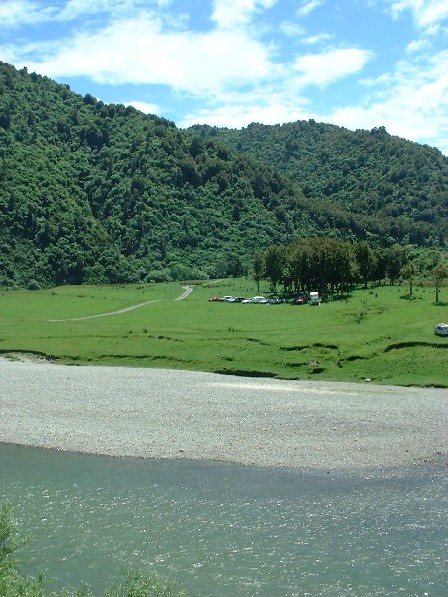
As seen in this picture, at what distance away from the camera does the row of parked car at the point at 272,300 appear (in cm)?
9925

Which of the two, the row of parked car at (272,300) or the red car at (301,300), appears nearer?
the row of parked car at (272,300)

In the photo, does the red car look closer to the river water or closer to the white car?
the white car

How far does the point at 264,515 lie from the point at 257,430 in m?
12.4

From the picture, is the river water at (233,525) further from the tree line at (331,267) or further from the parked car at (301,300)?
the tree line at (331,267)

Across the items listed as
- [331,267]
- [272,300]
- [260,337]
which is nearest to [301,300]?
[272,300]

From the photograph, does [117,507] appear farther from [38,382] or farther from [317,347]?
[317,347]

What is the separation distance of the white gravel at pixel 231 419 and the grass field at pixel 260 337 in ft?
13.6

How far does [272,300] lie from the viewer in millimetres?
109438

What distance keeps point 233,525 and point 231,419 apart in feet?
51.6

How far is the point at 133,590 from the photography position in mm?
14508

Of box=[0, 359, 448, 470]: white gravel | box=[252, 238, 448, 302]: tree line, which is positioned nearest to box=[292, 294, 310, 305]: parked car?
box=[252, 238, 448, 302]: tree line

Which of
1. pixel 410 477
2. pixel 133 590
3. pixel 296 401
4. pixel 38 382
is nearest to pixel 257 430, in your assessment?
pixel 296 401

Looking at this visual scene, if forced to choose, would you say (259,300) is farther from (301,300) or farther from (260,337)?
(260,337)

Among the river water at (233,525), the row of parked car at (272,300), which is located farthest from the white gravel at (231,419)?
the row of parked car at (272,300)
